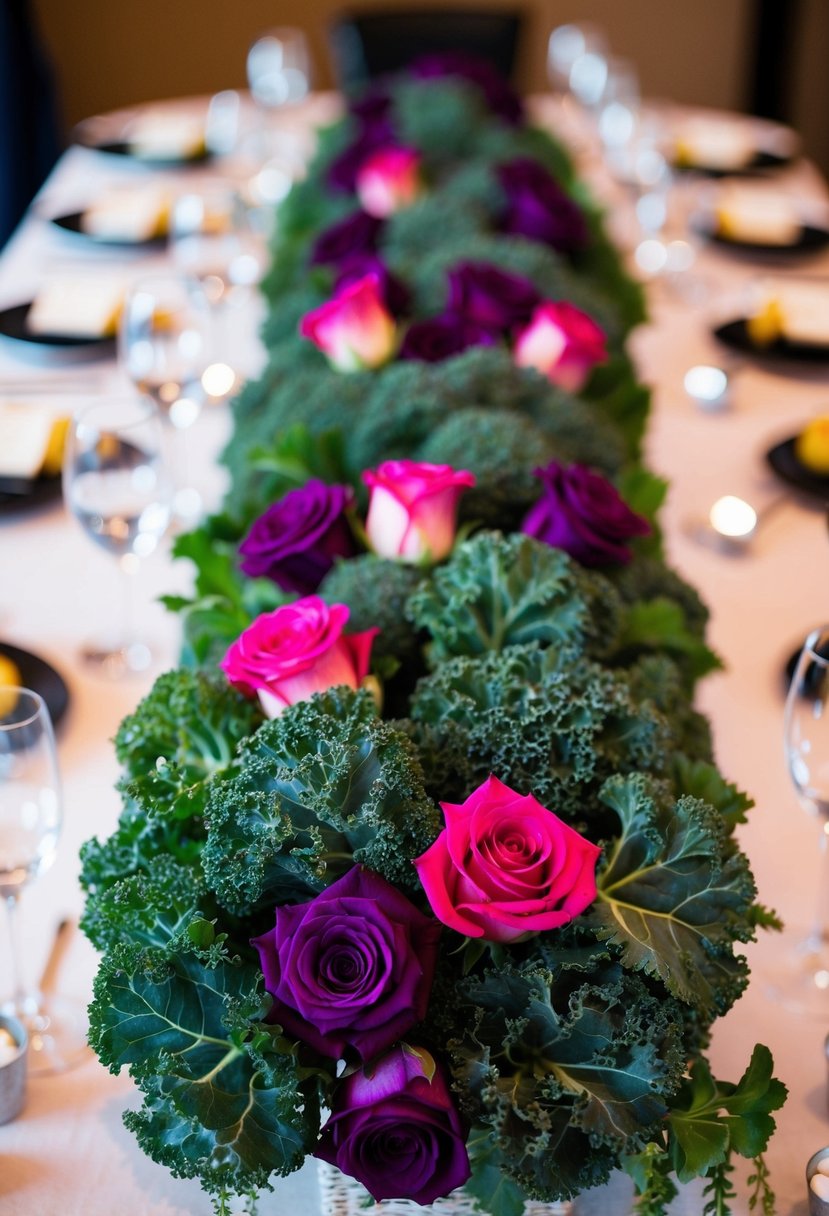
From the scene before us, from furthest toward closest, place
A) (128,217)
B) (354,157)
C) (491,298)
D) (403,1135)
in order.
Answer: (128,217), (354,157), (491,298), (403,1135)

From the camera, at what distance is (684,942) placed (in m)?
0.73

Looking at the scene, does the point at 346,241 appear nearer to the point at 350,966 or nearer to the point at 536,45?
the point at 350,966

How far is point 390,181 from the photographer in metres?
2.11

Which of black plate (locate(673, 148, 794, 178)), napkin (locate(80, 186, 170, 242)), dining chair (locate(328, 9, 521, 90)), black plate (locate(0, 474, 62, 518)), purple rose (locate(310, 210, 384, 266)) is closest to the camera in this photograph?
black plate (locate(0, 474, 62, 518))

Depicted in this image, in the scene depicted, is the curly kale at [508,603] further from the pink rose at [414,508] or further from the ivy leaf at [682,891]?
the ivy leaf at [682,891]

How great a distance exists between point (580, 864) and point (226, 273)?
137 cm

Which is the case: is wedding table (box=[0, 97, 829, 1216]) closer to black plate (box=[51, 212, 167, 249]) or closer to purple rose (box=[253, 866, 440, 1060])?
black plate (box=[51, 212, 167, 249])

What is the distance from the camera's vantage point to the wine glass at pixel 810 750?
0.91 m

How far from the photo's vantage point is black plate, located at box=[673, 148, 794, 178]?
108 inches

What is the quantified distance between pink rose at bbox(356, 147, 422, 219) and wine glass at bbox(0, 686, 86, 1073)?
141 centimetres

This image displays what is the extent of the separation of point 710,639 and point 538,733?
0.59 m

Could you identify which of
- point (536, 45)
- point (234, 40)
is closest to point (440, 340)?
point (234, 40)

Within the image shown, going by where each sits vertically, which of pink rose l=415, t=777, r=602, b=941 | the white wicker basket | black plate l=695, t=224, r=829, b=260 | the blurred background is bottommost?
the blurred background

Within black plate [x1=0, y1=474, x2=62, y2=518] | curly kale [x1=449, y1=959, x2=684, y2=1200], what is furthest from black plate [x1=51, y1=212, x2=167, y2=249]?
curly kale [x1=449, y1=959, x2=684, y2=1200]
